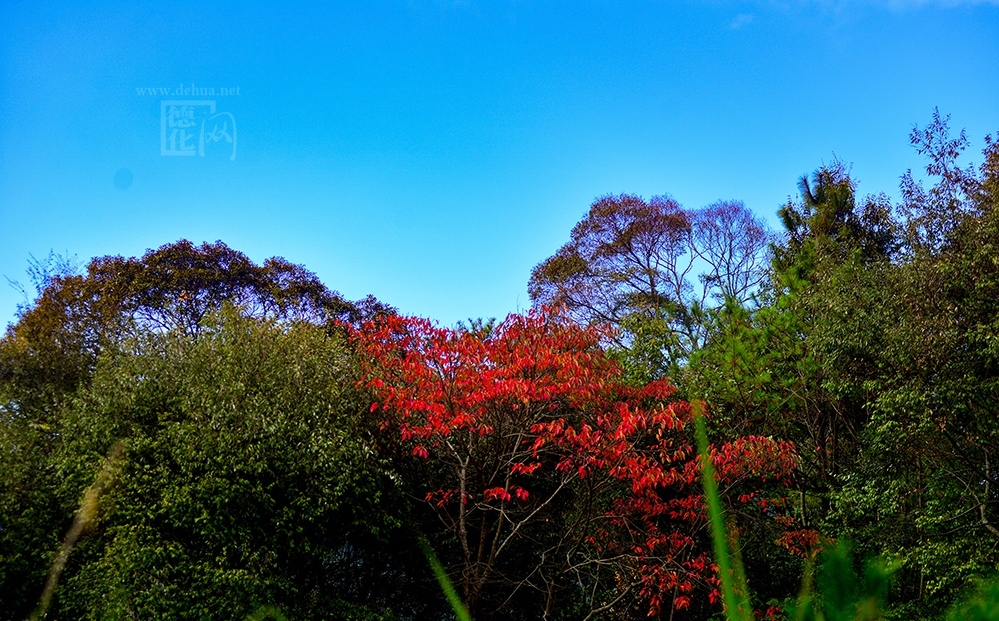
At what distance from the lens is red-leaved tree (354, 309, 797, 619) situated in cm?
780

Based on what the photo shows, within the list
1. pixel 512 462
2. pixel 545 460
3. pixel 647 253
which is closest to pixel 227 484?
pixel 512 462

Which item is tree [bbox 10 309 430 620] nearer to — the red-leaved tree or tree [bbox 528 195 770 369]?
the red-leaved tree

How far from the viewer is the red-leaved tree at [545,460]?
7.80 m

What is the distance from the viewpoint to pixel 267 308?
2247 cm

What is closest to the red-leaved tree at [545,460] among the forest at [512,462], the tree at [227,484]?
the forest at [512,462]

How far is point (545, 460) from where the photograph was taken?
874cm

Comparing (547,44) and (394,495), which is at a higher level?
(547,44)

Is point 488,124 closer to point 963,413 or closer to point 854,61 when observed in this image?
point 854,61

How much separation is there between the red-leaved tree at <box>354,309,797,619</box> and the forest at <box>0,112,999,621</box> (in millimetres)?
37

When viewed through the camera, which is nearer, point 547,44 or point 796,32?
point 796,32

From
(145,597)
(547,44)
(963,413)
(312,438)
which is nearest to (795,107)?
(547,44)

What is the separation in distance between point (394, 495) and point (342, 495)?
71 centimetres

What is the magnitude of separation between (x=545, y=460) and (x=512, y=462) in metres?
0.55

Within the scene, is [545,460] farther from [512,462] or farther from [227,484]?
[227,484]
